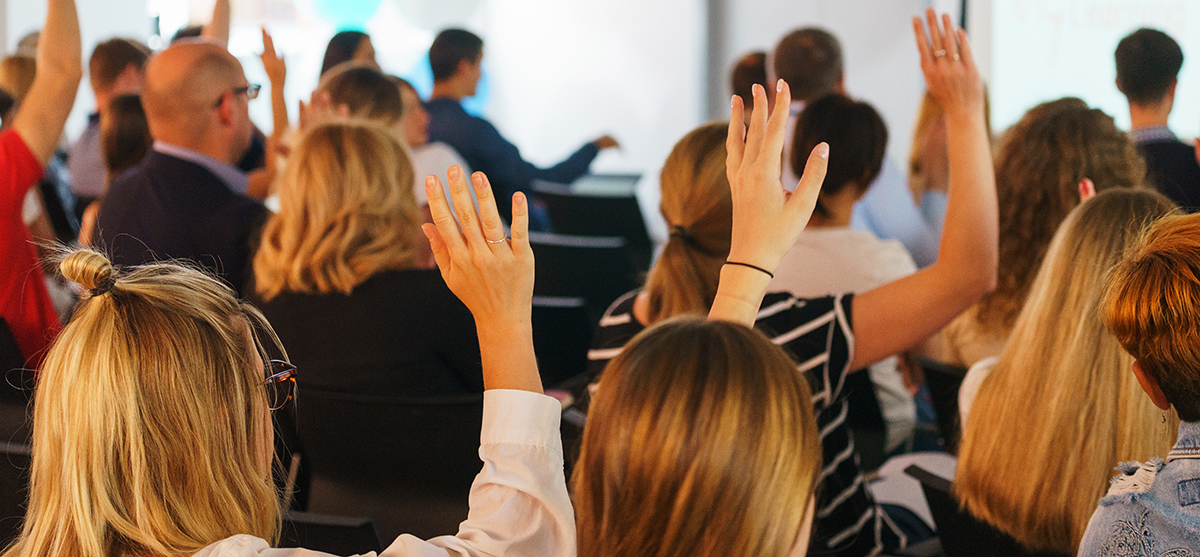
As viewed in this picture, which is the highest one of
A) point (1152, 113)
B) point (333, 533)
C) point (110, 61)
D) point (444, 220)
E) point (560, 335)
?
point (110, 61)

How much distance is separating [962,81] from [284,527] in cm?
123

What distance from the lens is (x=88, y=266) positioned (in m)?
0.95

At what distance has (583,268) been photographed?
367 cm

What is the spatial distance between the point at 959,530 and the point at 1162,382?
0.58 m

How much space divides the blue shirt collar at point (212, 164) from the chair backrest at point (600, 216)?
6.17ft

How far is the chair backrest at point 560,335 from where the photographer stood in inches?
113

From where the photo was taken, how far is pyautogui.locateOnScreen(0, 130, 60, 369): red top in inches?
78.2

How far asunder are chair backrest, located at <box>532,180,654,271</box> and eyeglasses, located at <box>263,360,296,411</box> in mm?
3389

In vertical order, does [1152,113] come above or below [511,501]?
above

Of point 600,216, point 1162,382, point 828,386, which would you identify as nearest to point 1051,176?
point 828,386

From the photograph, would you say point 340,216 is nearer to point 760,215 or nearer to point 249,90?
point 249,90

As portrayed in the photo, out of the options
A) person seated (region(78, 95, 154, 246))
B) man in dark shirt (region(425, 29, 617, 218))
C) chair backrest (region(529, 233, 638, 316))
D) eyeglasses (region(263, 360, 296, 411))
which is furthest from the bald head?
eyeglasses (region(263, 360, 296, 411))

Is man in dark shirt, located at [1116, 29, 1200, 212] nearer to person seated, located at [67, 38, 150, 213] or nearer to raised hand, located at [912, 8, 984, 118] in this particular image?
raised hand, located at [912, 8, 984, 118]

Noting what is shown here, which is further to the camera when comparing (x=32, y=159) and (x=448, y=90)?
(x=448, y=90)
